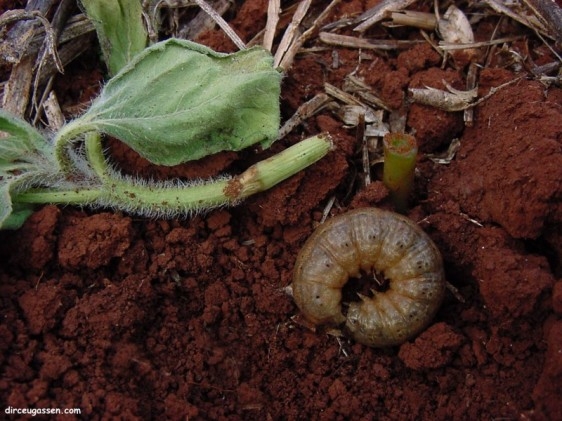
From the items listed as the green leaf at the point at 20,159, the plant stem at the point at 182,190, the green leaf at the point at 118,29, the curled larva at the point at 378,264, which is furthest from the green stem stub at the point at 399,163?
the green leaf at the point at 20,159

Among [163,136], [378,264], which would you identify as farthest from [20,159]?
[378,264]

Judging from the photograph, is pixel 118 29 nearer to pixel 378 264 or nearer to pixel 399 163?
pixel 399 163

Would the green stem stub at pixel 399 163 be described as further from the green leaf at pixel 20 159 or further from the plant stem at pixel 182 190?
the green leaf at pixel 20 159

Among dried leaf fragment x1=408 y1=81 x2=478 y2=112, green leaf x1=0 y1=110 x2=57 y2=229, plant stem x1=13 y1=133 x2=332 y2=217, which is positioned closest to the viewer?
green leaf x1=0 y1=110 x2=57 y2=229

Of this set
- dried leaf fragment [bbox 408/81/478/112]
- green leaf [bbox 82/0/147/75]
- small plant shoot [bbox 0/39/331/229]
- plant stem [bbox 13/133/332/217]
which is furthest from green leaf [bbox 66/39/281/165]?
dried leaf fragment [bbox 408/81/478/112]

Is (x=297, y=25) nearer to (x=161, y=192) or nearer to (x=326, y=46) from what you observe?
(x=326, y=46)

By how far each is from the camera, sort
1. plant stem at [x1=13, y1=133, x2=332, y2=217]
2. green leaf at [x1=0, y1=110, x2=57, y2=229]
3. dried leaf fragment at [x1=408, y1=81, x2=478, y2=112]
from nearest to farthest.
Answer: green leaf at [x1=0, y1=110, x2=57, y2=229]
plant stem at [x1=13, y1=133, x2=332, y2=217]
dried leaf fragment at [x1=408, y1=81, x2=478, y2=112]

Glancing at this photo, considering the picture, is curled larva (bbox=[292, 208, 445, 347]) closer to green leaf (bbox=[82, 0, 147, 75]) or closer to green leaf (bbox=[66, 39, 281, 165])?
green leaf (bbox=[66, 39, 281, 165])
